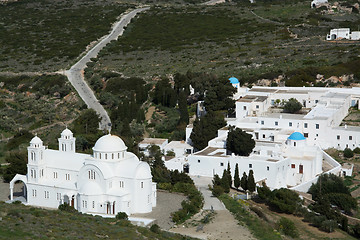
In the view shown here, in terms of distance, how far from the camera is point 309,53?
90.1m

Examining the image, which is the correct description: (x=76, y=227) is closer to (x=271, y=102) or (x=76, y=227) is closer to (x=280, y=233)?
(x=280, y=233)

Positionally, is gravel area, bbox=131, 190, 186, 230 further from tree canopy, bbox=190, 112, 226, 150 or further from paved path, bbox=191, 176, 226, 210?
tree canopy, bbox=190, 112, 226, 150

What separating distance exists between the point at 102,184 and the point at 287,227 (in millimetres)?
Answer: 13074

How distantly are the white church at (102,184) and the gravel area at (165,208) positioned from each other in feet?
1.94

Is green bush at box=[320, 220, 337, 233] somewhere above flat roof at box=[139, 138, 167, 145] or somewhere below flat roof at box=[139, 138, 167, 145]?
below

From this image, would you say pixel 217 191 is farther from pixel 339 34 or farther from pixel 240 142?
pixel 339 34

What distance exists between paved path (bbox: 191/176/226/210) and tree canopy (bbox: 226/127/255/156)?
338 centimetres

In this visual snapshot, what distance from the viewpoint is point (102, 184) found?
4353 centimetres

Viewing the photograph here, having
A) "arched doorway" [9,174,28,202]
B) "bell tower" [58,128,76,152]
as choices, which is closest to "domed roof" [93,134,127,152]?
"bell tower" [58,128,76,152]

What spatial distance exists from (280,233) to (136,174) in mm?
10636

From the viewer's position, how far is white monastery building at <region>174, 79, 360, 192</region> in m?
51.1

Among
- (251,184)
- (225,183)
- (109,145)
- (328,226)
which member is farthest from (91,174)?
(328,226)

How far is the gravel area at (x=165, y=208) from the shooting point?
4172 centimetres

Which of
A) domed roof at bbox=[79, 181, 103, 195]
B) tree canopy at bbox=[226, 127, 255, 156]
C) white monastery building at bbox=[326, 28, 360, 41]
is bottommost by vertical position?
domed roof at bbox=[79, 181, 103, 195]
